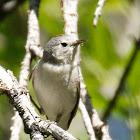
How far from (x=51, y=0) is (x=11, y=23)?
93 cm

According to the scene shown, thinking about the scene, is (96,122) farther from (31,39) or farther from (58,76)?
(31,39)

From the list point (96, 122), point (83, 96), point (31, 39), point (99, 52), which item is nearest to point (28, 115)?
point (96, 122)

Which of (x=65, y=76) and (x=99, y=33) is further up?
(x=99, y=33)

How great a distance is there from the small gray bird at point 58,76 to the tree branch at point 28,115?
128cm

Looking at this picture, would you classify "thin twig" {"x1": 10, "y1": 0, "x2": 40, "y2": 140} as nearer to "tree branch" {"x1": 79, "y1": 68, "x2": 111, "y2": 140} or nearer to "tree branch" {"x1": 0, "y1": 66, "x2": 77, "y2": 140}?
"tree branch" {"x1": 0, "y1": 66, "x2": 77, "y2": 140}

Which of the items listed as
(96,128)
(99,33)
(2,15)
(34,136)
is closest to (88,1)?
(99,33)

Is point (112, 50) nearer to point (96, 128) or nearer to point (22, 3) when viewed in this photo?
point (96, 128)

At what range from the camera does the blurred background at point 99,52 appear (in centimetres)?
422

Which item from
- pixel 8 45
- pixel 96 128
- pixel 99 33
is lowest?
pixel 96 128

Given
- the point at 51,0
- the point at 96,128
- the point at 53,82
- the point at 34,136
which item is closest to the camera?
the point at 34,136

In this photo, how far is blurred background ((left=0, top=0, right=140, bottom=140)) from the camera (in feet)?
13.8

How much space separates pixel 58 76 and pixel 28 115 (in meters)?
1.61

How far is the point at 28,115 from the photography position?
274 centimetres

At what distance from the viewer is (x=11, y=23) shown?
5.72m
